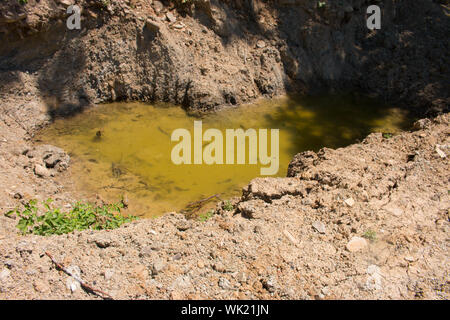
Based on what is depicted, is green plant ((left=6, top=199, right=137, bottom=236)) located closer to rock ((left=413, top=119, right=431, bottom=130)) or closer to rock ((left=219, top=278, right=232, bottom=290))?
rock ((left=219, top=278, right=232, bottom=290))

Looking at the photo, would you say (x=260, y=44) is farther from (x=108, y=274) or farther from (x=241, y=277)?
(x=108, y=274)

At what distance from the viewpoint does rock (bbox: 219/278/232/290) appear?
10.6 feet

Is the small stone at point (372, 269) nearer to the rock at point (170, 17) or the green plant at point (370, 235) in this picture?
the green plant at point (370, 235)

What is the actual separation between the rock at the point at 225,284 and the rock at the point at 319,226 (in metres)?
1.01

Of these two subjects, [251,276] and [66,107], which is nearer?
[251,276]

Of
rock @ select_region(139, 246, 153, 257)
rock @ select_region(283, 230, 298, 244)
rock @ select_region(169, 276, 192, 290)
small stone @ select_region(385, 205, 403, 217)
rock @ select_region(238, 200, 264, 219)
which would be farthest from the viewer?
rock @ select_region(238, 200, 264, 219)

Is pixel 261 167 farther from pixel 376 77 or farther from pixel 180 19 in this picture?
pixel 376 77

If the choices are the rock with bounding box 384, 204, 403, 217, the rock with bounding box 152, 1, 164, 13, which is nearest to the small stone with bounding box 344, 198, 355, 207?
the rock with bounding box 384, 204, 403, 217

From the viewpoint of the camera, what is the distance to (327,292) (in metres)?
3.17

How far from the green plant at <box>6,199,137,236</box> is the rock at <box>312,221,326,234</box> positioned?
2110mm

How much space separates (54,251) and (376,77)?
22.6ft

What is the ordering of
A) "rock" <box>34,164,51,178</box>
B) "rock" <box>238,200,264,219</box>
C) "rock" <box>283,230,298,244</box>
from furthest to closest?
"rock" <box>34,164,51,178</box> < "rock" <box>238,200,264,219</box> < "rock" <box>283,230,298,244</box>

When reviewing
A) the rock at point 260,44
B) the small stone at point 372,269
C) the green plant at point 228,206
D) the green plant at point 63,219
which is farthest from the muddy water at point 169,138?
the small stone at point 372,269

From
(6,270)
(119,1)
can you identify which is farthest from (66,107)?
(6,270)
